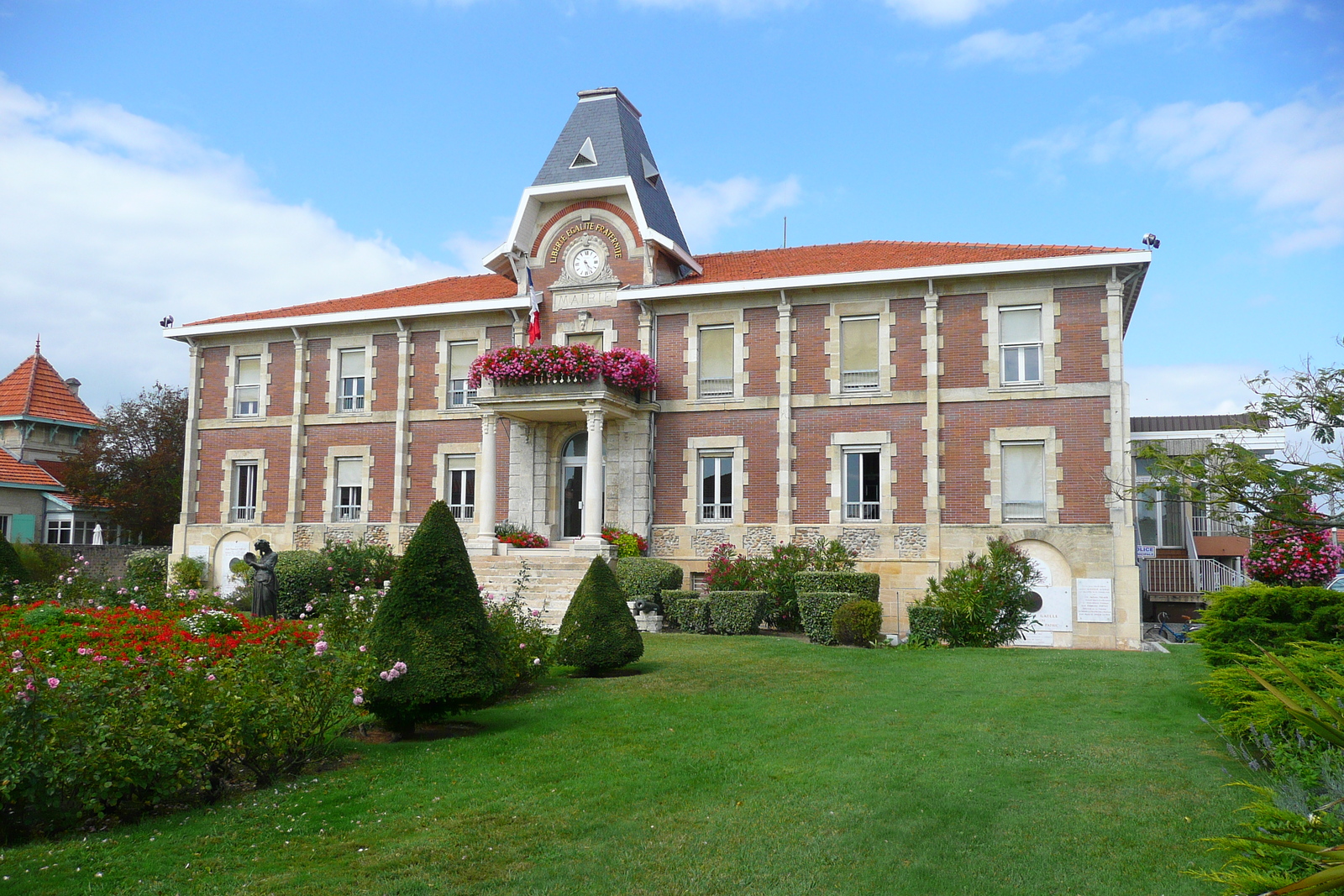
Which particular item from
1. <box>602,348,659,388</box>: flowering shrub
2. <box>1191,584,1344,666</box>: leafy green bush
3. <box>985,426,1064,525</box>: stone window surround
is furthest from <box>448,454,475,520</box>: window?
<box>1191,584,1344,666</box>: leafy green bush

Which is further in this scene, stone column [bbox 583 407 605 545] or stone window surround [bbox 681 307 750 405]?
stone window surround [bbox 681 307 750 405]

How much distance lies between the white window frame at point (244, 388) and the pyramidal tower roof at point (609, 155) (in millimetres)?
9552

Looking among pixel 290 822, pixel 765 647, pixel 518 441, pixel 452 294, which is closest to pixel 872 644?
pixel 765 647

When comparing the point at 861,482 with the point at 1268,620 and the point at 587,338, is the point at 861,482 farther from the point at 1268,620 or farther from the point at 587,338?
the point at 1268,620

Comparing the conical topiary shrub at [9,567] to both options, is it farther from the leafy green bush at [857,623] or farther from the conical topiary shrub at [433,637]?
the leafy green bush at [857,623]

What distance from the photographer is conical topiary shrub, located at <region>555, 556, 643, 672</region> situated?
512 inches

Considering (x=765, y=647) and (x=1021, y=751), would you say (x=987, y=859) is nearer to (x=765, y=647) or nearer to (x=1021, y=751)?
(x=1021, y=751)

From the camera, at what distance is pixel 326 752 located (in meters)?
8.73

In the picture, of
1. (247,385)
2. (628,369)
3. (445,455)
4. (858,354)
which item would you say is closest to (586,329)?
(628,369)

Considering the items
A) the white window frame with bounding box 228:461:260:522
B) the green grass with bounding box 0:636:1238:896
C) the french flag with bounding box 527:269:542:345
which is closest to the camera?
the green grass with bounding box 0:636:1238:896

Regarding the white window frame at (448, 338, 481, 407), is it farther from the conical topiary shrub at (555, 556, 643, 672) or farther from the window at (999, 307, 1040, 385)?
the conical topiary shrub at (555, 556, 643, 672)

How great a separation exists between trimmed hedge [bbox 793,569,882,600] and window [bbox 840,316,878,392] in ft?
16.4

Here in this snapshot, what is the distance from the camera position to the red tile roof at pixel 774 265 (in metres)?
22.3

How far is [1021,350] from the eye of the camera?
21844 mm
